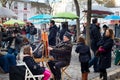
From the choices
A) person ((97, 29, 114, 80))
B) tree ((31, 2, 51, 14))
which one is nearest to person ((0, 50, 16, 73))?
person ((97, 29, 114, 80))

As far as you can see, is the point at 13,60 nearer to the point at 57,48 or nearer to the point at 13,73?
the point at 57,48

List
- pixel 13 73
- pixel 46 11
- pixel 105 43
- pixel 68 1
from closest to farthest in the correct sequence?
1. pixel 13 73
2. pixel 105 43
3. pixel 46 11
4. pixel 68 1

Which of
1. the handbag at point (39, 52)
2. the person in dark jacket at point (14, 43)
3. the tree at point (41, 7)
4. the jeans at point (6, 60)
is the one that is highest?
the handbag at point (39, 52)

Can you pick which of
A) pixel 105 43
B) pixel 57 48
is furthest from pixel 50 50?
pixel 105 43

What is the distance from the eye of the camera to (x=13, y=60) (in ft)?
40.5

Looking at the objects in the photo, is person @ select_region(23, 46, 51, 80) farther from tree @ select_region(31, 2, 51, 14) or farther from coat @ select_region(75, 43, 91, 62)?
tree @ select_region(31, 2, 51, 14)

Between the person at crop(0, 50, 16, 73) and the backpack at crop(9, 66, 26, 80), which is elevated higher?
the backpack at crop(9, 66, 26, 80)

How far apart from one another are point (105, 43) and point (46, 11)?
69.3 meters

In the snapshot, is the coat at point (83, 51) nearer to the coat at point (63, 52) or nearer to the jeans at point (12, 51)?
the coat at point (63, 52)

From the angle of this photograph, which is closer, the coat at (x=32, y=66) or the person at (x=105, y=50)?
the coat at (x=32, y=66)

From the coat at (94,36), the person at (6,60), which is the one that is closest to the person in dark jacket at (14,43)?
the person at (6,60)

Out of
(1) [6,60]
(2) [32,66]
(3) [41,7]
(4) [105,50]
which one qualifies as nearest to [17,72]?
(2) [32,66]

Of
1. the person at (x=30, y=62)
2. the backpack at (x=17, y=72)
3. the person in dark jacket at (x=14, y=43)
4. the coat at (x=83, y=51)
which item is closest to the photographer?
the backpack at (x=17, y=72)

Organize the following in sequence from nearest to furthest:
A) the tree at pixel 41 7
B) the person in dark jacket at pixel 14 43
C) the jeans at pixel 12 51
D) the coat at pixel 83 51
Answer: the coat at pixel 83 51 < the jeans at pixel 12 51 < the person in dark jacket at pixel 14 43 < the tree at pixel 41 7
